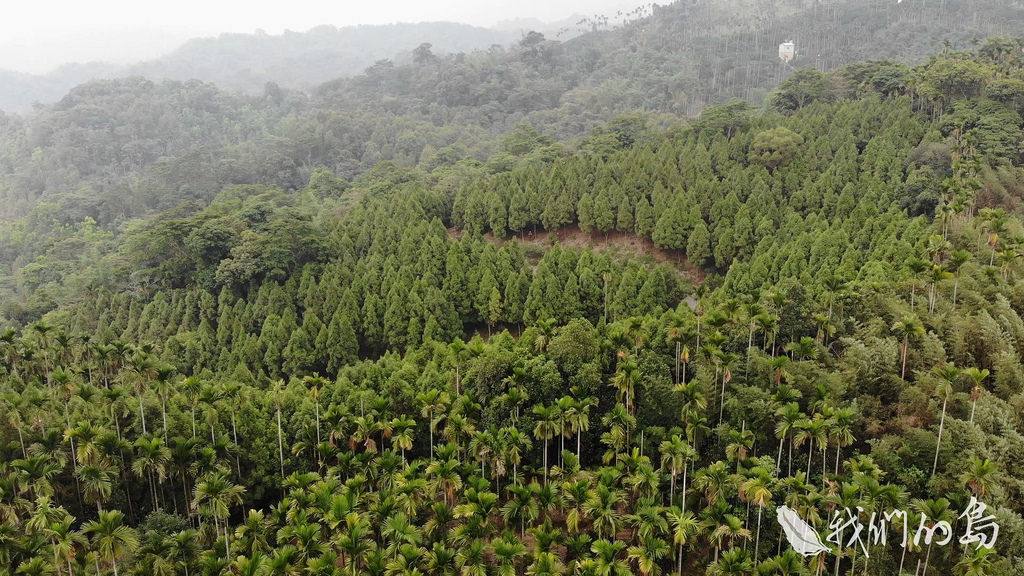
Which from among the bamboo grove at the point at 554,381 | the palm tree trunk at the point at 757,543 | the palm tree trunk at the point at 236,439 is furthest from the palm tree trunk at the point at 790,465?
the palm tree trunk at the point at 236,439

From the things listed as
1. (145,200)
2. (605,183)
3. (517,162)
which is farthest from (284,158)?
(605,183)

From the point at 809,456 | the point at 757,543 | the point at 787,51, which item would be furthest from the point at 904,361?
the point at 787,51

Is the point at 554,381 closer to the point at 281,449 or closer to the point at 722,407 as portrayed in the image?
the point at 722,407

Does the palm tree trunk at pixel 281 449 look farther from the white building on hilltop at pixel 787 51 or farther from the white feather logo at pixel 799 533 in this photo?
the white building on hilltop at pixel 787 51

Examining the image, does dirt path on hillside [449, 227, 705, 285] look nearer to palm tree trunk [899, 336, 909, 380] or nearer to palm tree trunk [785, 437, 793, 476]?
palm tree trunk [899, 336, 909, 380]

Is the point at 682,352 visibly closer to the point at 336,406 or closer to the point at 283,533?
the point at 336,406

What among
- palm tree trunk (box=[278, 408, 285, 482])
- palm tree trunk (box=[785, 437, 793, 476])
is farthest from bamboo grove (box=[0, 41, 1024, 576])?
palm tree trunk (box=[785, 437, 793, 476])
